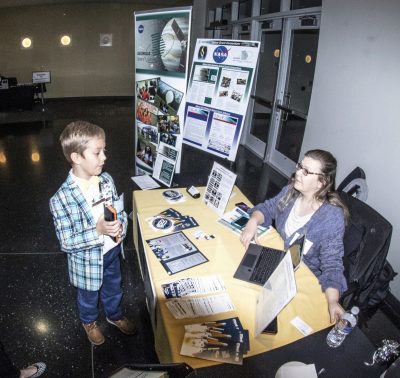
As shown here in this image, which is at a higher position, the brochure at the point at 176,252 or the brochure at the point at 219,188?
the brochure at the point at 219,188

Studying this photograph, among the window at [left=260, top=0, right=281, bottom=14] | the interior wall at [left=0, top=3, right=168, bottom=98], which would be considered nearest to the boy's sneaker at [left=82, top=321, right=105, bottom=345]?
the window at [left=260, top=0, right=281, bottom=14]

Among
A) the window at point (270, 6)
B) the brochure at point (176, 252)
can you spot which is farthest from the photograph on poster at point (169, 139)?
the window at point (270, 6)

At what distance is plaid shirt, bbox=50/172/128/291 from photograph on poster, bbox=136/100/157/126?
6.05 feet

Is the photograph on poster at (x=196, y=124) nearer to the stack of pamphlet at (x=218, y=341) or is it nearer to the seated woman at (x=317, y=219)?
the seated woman at (x=317, y=219)

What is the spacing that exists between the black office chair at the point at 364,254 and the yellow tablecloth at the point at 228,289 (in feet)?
0.90

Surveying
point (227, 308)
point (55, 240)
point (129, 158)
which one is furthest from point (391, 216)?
point (129, 158)

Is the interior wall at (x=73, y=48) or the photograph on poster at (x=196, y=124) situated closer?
the photograph on poster at (x=196, y=124)

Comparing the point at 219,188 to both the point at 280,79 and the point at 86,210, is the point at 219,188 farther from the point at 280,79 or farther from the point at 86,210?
the point at 280,79

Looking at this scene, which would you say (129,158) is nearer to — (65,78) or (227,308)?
(227,308)

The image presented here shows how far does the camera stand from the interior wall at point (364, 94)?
2.74 m

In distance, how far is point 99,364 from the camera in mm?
1897

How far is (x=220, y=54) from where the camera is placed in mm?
3514

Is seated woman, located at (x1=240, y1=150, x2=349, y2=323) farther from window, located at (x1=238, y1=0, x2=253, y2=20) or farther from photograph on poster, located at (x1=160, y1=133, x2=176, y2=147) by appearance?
window, located at (x1=238, y1=0, x2=253, y2=20)

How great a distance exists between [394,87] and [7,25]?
10.4 meters
